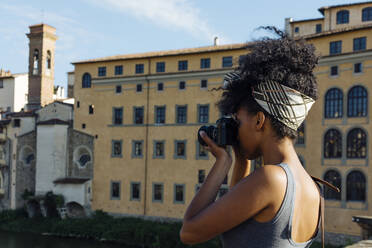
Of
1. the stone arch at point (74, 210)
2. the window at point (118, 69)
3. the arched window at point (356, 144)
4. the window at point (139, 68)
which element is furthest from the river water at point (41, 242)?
the arched window at point (356, 144)

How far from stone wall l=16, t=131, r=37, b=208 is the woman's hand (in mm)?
38737

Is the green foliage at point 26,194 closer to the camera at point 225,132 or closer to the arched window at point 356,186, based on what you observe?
the arched window at point 356,186

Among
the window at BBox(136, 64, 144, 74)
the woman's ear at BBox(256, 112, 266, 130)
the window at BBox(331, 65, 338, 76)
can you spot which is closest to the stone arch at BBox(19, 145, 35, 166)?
the window at BBox(136, 64, 144, 74)

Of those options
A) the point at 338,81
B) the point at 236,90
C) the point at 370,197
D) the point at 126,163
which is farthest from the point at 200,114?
the point at 236,90

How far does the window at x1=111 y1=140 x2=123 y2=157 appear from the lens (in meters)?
34.8

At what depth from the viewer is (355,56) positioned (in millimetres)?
25438

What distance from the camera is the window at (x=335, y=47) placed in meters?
26.4

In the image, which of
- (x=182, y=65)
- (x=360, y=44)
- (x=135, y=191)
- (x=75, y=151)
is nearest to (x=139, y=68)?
(x=182, y=65)

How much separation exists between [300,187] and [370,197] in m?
→ 24.7

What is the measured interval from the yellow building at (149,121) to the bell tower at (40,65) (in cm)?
795

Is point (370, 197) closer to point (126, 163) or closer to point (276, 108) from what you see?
point (126, 163)

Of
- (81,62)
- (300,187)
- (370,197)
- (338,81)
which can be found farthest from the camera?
(81,62)

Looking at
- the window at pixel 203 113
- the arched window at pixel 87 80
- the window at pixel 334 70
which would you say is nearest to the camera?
the window at pixel 334 70

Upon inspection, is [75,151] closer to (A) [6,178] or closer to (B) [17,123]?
(B) [17,123]
